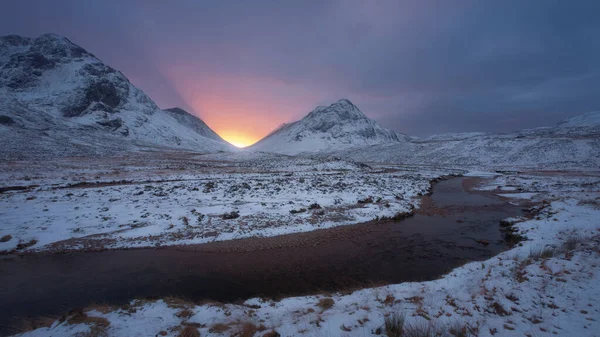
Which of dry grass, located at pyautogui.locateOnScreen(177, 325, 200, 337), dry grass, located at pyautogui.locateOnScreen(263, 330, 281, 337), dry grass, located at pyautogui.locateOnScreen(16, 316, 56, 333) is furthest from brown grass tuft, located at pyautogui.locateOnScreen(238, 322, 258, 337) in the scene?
dry grass, located at pyautogui.locateOnScreen(16, 316, 56, 333)

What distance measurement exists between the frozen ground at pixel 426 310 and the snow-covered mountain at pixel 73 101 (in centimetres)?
10428

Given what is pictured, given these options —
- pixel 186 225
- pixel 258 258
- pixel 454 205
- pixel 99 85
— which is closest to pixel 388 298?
pixel 258 258

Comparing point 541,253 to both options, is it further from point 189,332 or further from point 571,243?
point 189,332

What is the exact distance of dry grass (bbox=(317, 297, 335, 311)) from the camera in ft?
20.0

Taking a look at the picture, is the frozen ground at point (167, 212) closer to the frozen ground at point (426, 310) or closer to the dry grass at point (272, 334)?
the frozen ground at point (426, 310)

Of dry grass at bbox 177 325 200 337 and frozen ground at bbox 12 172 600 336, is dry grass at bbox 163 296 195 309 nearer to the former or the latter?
frozen ground at bbox 12 172 600 336

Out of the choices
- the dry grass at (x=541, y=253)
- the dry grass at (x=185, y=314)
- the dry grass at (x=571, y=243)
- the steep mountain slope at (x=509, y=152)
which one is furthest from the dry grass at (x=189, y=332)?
the steep mountain slope at (x=509, y=152)

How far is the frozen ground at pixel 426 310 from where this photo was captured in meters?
4.71

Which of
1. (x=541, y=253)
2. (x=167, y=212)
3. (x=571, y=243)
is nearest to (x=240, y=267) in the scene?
(x=167, y=212)

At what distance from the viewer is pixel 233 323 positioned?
5262 millimetres

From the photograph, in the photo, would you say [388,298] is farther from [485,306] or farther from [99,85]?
[99,85]

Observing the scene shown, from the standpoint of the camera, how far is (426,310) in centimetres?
546

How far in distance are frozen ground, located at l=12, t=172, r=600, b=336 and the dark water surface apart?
1.50 meters

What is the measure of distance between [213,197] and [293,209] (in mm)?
7200
